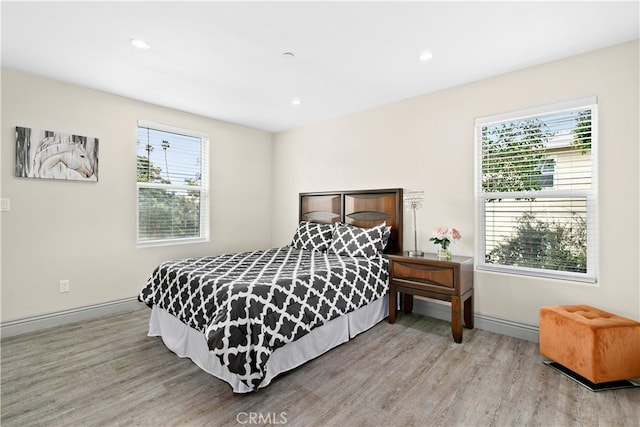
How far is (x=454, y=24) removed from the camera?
2.13m

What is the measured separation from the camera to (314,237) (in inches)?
154

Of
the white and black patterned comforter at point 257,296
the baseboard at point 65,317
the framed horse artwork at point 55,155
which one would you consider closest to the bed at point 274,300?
the white and black patterned comforter at point 257,296

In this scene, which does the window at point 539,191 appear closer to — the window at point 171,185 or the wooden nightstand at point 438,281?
the wooden nightstand at point 438,281

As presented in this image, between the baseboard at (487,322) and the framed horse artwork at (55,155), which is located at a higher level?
the framed horse artwork at (55,155)

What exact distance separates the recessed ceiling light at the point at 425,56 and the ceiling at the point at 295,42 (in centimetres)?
5

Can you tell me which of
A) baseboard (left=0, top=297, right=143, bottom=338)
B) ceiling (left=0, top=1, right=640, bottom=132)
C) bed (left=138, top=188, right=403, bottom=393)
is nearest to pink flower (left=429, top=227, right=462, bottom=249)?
bed (left=138, top=188, right=403, bottom=393)

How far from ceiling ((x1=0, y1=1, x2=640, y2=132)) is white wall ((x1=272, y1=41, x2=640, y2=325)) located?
0.20m

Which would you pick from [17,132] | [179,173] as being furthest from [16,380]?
[179,173]

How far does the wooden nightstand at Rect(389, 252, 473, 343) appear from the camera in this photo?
2.68 m

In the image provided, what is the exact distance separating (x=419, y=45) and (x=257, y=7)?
1272 millimetres

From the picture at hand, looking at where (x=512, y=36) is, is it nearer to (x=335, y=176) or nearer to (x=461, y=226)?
(x=461, y=226)

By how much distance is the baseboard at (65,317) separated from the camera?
2793 mm

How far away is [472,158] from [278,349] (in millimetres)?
2577

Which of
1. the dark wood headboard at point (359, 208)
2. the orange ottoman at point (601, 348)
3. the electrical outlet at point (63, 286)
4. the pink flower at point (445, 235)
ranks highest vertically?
the dark wood headboard at point (359, 208)
